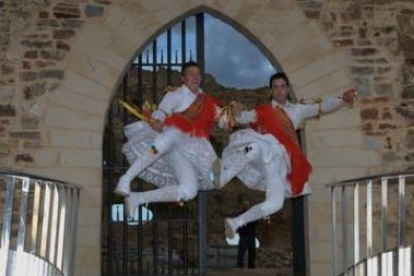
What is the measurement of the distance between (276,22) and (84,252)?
259 cm

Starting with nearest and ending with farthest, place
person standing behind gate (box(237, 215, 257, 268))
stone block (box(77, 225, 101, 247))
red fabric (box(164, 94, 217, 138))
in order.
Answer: red fabric (box(164, 94, 217, 138)) < stone block (box(77, 225, 101, 247)) < person standing behind gate (box(237, 215, 257, 268))

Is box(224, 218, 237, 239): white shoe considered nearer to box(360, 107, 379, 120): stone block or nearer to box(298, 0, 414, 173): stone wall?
box(298, 0, 414, 173): stone wall

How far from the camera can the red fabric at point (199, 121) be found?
4281mm

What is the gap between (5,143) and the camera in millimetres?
5902

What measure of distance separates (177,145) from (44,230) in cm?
94

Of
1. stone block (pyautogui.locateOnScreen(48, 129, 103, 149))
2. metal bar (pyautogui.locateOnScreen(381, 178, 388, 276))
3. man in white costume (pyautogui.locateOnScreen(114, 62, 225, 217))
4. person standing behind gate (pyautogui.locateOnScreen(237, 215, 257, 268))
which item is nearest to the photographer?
metal bar (pyautogui.locateOnScreen(381, 178, 388, 276))

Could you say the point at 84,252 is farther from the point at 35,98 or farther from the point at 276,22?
the point at 276,22


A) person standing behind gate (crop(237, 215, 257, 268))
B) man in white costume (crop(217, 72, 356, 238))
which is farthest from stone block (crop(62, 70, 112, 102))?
person standing behind gate (crop(237, 215, 257, 268))

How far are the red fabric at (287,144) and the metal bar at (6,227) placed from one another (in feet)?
5.15

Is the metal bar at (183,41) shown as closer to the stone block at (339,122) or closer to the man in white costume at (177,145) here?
the stone block at (339,122)

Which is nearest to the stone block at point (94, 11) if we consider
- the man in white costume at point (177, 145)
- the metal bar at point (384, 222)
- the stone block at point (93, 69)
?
the stone block at point (93, 69)

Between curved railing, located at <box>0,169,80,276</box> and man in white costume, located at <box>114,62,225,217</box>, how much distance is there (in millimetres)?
501

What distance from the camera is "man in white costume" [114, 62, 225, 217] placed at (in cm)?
418

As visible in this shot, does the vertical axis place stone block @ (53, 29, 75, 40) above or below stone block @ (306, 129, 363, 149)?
above
